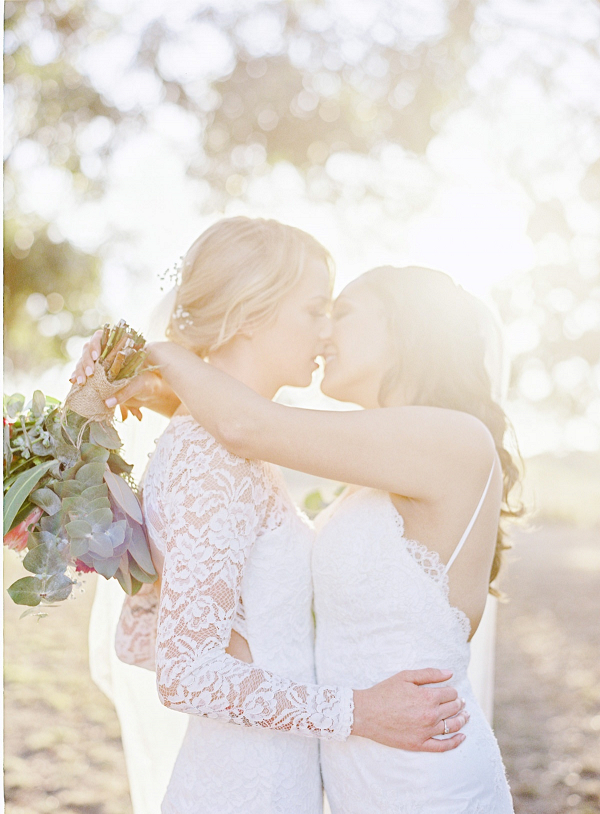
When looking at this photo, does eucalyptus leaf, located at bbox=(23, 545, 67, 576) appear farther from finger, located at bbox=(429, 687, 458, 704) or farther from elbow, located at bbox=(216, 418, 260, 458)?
finger, located at bbox=(429, 687, 458, 704)

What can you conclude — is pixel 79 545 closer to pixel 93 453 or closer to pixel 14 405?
pixel 93 453

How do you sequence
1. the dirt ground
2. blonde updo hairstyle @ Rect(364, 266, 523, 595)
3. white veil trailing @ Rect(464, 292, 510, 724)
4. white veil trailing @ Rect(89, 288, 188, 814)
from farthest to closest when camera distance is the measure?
the dirt ground
white veil trailing @ Rect(89, 288, 188, 814)
white veil trailing @ Rect(464, 292, 510, 724)
blonde updo hairstyle @ Rect(364, 266, 523, 595)

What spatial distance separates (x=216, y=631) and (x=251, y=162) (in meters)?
4.05

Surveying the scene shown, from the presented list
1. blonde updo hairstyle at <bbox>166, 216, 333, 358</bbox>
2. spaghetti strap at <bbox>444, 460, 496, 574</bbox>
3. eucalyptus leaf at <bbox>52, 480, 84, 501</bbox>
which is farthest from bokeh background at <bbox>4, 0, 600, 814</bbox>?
eucalyptus leaf at <bbox>52, 480, 84, 501</bbox>

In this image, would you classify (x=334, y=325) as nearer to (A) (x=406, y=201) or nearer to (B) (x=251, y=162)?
(A) (x=406, y=201)

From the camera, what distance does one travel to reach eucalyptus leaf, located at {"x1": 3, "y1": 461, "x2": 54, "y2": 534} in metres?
1.76

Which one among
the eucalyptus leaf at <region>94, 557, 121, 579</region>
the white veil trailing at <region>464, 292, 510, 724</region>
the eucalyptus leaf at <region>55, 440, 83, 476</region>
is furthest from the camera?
the white veil trailing at <region>464, 292, 510, 724</region>

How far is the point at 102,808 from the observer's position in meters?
4.38

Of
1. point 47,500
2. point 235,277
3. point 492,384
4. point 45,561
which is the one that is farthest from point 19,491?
point 492,384

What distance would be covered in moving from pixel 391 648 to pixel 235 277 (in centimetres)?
107

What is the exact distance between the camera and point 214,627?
163 centimetres

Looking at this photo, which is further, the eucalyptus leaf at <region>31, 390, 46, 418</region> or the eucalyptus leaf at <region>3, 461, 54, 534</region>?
the eucalyptus leaf at <region>31, 390, 46, 418</region>

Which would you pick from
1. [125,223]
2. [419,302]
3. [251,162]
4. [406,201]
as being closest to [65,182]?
[125,223]

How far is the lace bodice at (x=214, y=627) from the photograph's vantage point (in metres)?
1.61
